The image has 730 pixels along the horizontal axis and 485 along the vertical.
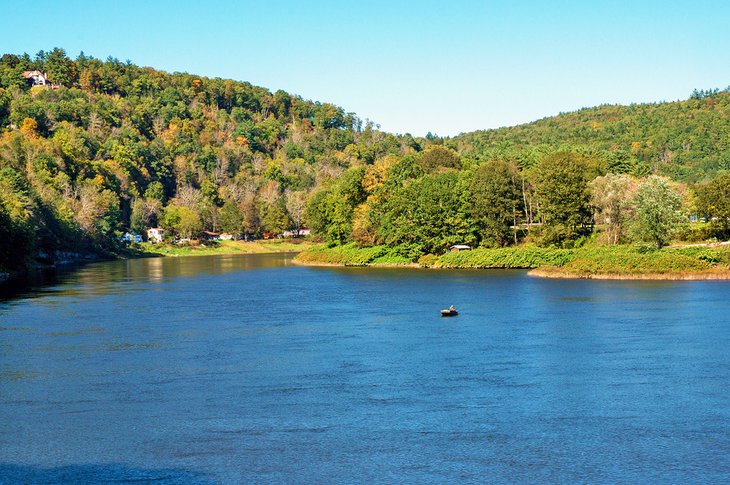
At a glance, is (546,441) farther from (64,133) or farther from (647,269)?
(64,133)

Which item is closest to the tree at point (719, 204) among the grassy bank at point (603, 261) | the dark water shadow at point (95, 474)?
the grassy bank at point (603, 261)

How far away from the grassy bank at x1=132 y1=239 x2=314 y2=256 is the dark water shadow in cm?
12599

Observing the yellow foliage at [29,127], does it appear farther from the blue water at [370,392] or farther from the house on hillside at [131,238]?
the blue water at [370,392]

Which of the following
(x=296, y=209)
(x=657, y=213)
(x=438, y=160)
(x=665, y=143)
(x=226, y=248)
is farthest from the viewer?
(x=665, y=143)

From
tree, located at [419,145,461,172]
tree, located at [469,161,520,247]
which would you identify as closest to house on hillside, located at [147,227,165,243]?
tree, located at [419,145,461,172]

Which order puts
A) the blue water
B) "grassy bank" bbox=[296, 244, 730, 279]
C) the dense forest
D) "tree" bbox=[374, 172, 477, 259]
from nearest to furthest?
1. the blue water
2. "grassy bank" bbox=[296, 244, 730, 279]
3. the dense forest
4. "tree" bbox=[374, 172, 477, 259]

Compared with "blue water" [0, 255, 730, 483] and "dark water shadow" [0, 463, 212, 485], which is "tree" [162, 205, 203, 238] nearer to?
"blue water" [0, 255, 730, 483]

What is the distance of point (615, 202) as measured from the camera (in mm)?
82000

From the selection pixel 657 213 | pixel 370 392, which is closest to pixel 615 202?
pixel 657 213

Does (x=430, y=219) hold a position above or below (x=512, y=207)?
below

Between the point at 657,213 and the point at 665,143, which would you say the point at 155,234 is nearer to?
the point at 665,143

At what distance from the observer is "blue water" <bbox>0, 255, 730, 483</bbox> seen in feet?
73.0

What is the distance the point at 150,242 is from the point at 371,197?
65.2 m

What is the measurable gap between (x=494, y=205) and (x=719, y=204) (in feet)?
82.2
